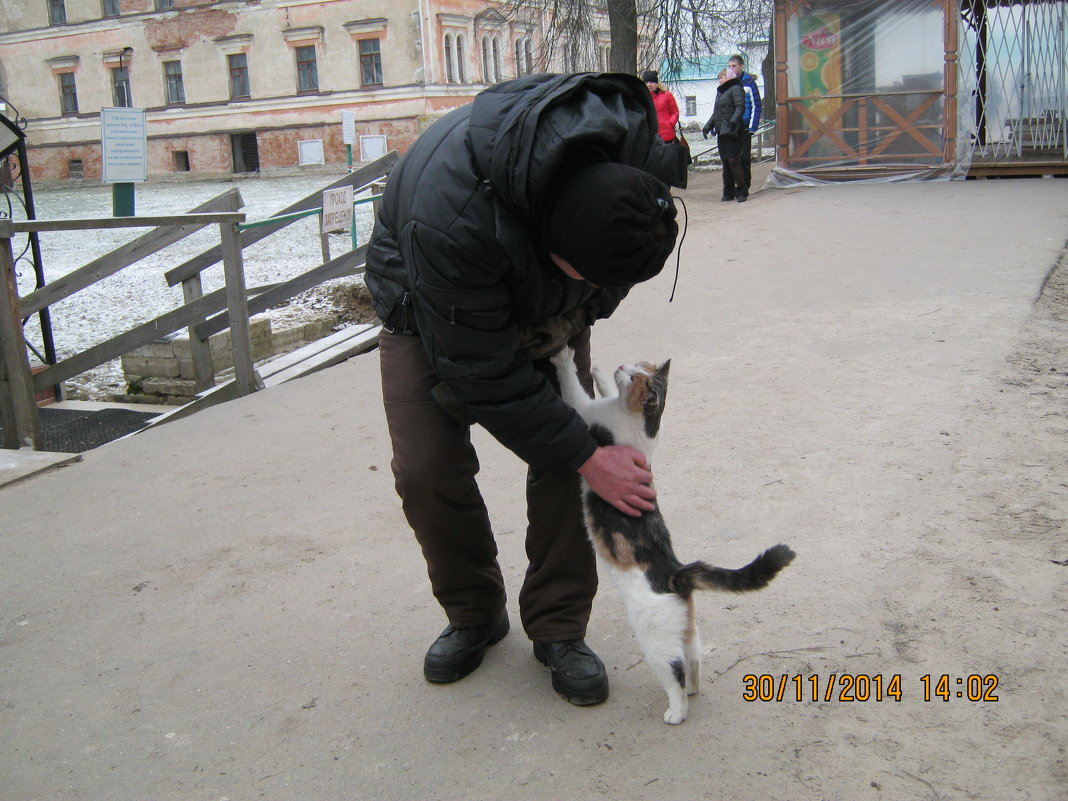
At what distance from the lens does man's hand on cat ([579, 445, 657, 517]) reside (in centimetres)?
229

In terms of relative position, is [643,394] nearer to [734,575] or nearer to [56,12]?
[734,575]

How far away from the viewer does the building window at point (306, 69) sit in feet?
120

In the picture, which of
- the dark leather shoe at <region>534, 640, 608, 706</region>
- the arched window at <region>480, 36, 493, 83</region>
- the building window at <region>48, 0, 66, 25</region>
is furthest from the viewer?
the building window at <region>48, 0, 66, 25</region>

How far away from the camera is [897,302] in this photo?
6652 mm

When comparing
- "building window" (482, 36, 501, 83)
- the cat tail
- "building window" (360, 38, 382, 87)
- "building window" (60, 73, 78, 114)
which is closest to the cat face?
the cat tail

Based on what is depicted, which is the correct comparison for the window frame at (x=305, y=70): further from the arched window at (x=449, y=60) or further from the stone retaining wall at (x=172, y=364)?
the stone retaining wall at (x=172, y=364)

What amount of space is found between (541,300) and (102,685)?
5.94 ft

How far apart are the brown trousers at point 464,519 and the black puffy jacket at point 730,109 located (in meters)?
11.2

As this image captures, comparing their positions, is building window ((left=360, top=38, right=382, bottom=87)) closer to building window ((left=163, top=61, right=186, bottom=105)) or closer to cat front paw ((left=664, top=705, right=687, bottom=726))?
building window ((left=163, top=61, right=186, bottom=105))

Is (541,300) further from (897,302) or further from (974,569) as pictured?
(897,302)

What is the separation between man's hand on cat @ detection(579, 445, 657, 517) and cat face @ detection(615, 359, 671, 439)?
0.73 feet

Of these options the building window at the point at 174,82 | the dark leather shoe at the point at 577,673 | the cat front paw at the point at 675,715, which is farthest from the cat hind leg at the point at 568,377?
the building window at the point at 174,82

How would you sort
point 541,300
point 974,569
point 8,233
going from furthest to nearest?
point 8,233 < point 974,569 < point 541,300

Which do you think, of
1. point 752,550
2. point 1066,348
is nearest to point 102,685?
point 752,550
